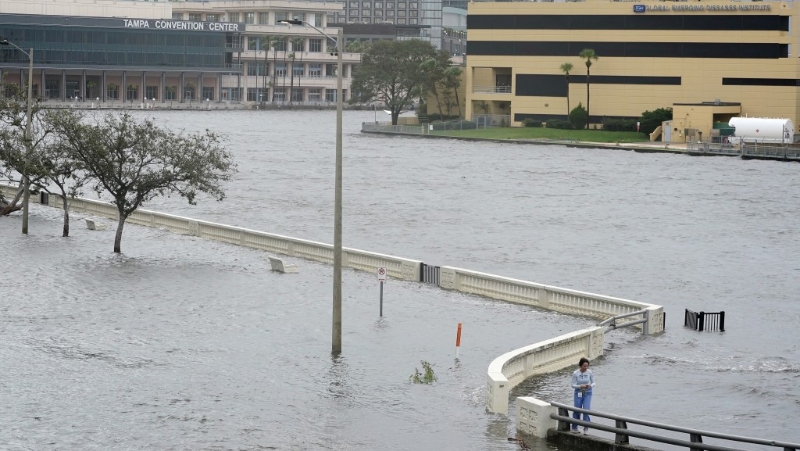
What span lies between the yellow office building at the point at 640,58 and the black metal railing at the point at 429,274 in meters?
90.6

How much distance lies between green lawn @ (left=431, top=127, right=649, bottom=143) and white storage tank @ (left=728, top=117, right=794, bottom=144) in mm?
13617

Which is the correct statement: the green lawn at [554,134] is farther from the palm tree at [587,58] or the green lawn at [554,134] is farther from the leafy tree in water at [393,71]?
the leafy tree in water at [393,71]

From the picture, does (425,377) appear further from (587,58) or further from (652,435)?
(587,58)

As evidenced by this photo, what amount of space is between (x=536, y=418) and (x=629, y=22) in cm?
12097

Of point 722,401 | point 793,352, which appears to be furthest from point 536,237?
point 722,401

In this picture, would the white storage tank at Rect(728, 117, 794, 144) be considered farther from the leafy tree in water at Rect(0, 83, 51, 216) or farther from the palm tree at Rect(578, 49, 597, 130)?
the leafy tree in water at Rect(0, 83, 51, 216)

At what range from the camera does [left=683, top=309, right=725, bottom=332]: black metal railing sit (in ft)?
134

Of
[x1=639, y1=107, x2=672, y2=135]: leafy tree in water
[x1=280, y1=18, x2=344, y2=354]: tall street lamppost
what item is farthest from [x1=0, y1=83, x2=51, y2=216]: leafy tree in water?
[x1=639, y1=107, x2=672, y2=135]: leafy tree in water

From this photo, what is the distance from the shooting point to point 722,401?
103 feet

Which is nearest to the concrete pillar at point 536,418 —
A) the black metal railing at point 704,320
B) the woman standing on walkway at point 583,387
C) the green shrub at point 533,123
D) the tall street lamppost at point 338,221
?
the woman standing on walkway at point 583,387

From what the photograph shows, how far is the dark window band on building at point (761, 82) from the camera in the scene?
134000 millimetres

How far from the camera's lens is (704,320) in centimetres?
4138

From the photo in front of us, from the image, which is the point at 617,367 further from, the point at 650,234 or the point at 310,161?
the point at 310,161

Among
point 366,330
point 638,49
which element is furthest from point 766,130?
point 366,330
